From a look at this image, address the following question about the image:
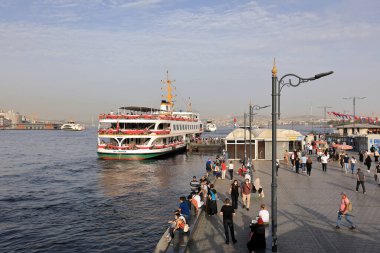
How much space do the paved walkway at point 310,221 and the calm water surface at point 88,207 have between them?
395 cm

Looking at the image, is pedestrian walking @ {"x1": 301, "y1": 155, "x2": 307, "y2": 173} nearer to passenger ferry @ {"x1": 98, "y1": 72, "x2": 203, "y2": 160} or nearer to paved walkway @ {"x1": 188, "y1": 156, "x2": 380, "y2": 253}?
paved walkway @ {"x1": 188, "y1": 156, "x2": 380, "y2": 253}

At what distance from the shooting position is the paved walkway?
10875mm

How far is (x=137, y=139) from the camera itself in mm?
50719

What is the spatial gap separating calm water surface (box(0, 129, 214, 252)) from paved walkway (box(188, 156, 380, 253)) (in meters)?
3.95

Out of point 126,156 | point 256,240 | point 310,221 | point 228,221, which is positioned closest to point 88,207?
point 228,221

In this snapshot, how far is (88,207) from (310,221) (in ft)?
46.2

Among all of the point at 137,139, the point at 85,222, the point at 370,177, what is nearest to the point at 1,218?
the point at 85,222

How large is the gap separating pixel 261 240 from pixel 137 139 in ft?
137

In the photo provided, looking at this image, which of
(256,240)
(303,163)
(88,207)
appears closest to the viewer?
(256,240)

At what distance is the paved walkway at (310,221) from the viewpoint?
428 inches

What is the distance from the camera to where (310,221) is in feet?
44.2

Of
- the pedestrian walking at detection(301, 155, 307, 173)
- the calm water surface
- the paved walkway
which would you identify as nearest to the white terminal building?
the calm water surface

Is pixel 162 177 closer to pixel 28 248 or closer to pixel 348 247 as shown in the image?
pixel 28 248

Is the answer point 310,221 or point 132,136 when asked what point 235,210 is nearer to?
point 310,221
